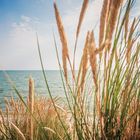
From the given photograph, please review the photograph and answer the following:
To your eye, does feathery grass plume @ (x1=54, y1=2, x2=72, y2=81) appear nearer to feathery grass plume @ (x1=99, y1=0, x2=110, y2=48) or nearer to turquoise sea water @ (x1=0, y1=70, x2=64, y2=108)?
feathery grass plume @ (x1=99, y1=0, x2=110, y2=48)

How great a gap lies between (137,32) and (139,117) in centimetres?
38

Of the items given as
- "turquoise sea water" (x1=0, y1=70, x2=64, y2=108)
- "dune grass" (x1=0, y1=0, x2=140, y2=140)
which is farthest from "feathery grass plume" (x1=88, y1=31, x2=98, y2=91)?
"turquoise sea water" (x1=0, y1=70, x2=64, y2=108)

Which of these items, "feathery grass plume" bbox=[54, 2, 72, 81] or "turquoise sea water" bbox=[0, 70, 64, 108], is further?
"turquoise sea water" bbox=[0, 70, 64, 108]

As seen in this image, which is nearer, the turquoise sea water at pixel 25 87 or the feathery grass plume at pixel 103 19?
the feathery grass plume at pixel 103 19

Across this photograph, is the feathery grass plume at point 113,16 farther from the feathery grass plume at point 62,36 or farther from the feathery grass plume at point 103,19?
the feathery grass plume at point 62,36

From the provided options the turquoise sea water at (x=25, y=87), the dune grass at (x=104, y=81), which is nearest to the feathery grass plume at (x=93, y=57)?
the dune grass at (x=104, y=81)

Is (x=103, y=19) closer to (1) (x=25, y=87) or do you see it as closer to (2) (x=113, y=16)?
(2) (x=113, y=16)

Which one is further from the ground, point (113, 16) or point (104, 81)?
point (113, 16)

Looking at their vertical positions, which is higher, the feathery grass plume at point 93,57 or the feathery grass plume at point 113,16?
the feathery grass plume at point 113,16

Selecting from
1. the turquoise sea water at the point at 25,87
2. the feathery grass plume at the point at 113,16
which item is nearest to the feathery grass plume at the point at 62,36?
the feathery grass plume at the point at 113,16

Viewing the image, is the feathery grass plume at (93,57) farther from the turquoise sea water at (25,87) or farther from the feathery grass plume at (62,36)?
the turquoise sea water at (25,87)

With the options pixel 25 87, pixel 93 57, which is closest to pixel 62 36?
pixel 93 57

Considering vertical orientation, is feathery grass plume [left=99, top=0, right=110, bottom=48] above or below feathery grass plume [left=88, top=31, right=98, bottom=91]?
above

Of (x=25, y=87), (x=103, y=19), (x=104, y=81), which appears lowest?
(x=104, y=81)
